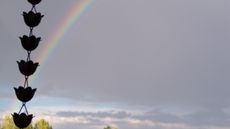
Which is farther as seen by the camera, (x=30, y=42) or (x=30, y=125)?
(x=30, y=125)

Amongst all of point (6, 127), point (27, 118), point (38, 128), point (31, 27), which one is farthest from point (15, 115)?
point (38, 128)

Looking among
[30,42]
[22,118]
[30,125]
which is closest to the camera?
[22,118]

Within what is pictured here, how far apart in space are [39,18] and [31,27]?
0.21m

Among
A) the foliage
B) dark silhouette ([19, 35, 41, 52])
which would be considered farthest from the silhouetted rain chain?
the foliage

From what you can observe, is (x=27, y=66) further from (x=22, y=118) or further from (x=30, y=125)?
(x=30, y=125)

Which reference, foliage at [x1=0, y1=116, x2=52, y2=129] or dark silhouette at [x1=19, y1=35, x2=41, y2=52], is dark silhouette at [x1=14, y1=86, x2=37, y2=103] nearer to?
dark silhouette at [x1=19, y1=35, x2=41, y2=52]

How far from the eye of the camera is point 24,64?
7.51 m

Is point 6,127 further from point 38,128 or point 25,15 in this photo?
point 25,15

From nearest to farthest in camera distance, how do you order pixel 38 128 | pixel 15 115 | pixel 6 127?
pixel 15 115 → pixel 6 127 → pixel 38 128

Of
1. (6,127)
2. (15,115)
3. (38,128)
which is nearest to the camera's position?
(15,115)

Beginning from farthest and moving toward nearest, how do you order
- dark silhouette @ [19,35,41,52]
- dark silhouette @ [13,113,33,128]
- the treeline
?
1. the treeline
2. dark silhouette @ [19,35,41,52]
3. dark silhouette @ [13,113,33,128]

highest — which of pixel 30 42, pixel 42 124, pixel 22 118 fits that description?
pixel 42 124

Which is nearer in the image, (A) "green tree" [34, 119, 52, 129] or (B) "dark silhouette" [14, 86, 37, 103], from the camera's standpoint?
(B) "dark silhouette" [14, 86, 37, 103]

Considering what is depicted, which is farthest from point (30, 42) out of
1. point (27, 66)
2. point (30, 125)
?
point (30, 125)
